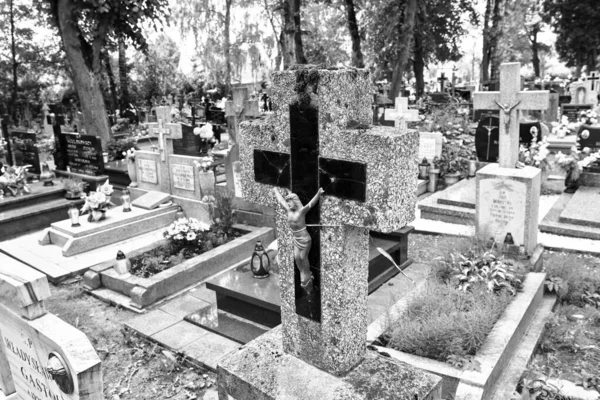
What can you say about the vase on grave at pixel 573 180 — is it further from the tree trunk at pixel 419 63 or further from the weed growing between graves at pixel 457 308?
the tree trunk at pixel 419 63

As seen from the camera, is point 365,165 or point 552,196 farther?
point 552,196

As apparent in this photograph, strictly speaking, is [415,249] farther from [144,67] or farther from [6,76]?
[144,67]

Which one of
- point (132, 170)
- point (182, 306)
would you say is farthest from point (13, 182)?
point (182, 306)

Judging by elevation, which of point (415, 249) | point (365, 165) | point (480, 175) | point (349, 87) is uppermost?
point (349, 87)

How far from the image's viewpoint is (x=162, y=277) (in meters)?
6.49

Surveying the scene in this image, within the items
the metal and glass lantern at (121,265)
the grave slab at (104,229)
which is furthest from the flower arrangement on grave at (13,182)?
the metal and glass lantern at (121,265)

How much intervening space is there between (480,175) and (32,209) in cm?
859

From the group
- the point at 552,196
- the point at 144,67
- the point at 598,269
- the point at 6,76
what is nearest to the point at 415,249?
the point at 598,269

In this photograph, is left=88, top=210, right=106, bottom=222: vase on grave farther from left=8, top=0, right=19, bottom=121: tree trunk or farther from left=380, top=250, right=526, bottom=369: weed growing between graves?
left=8, top=0, right=19, bottom=121: tree trunk

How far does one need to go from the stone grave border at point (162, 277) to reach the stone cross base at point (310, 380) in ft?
11.2

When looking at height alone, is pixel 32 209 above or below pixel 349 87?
below

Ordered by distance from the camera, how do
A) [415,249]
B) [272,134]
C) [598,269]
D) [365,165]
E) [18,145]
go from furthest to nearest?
[18,145] → [415,249] → [598,269] → [272,134] → [365,165]

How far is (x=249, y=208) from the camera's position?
8.85 metres

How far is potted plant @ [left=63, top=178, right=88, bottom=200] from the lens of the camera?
1089cm
